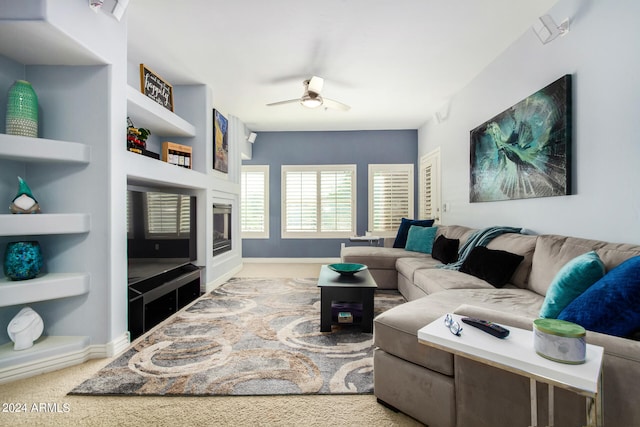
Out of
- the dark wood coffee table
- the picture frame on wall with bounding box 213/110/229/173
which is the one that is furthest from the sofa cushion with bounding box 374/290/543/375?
the picture frame on wall with bounding box 213/110/229/173

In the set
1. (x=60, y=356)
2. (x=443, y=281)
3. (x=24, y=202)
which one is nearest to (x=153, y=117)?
(x=24, y=202)

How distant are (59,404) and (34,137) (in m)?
1.64

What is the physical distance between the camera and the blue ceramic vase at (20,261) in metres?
1.82

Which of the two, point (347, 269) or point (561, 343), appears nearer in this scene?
point (561, 343)

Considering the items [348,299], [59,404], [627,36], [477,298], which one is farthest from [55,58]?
[627,36]

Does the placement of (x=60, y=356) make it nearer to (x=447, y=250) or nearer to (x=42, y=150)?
(x=42, y=150)

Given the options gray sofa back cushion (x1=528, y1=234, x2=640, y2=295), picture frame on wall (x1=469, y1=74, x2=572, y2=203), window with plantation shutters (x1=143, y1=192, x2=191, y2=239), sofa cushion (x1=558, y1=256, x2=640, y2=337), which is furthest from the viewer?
window with plantation shutters (x1=143, y1=192, x2=191, y2=239)

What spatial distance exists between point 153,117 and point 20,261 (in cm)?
165

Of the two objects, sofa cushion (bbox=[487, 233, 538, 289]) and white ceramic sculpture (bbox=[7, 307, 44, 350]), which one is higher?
sofa cushion (bbox=[487, 233, 538, 289])

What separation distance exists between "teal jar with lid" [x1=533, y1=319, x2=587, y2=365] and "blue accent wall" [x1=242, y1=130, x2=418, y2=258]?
193 inches

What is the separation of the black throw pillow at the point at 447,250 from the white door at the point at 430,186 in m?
1.54

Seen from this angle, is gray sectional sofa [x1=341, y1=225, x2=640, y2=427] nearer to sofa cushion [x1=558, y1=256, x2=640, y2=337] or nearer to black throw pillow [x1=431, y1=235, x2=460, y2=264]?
sofa cushion [x1=558, y1=256, x2=640, y2=337]

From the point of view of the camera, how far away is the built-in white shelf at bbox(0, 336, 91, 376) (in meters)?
1.76

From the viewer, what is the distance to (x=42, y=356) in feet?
6.05
